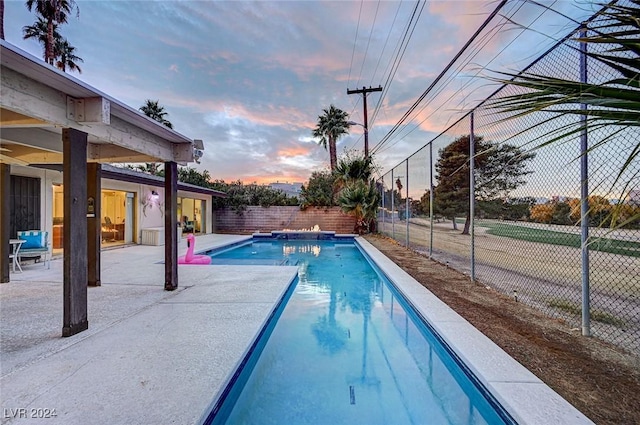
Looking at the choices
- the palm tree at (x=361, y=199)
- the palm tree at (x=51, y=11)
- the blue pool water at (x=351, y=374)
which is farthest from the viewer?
the palm tree at (x=361, y=199)

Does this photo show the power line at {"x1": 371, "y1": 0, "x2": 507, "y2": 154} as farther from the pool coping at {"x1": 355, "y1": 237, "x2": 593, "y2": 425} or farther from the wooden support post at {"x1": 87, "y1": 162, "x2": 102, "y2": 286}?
the wooden support post at {"x1": 87, "y1": 162, "x2": 102, "y2": 286}

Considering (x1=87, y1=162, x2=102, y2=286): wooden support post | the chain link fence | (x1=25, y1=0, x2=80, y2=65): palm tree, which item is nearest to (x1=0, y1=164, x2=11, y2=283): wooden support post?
(x1=87, y1=162, x2=102, y2=286): wooden support post

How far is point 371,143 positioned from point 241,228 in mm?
8808

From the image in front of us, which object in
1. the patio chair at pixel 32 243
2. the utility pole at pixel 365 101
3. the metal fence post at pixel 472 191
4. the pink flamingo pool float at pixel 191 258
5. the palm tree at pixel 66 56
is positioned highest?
the palm tree at pixel 66 56

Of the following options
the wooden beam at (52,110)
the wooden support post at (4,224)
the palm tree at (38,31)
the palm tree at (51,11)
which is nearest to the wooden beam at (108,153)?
the wooden beam at (52,110)

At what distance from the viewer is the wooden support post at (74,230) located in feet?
10.3

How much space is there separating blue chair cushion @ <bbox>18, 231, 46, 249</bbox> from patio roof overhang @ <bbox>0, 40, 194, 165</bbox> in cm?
221

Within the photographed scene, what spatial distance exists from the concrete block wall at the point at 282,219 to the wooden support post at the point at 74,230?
47.1 feet

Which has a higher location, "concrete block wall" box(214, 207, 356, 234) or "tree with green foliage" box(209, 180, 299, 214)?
"tree with green foliage" box(209, 180, 299, 214)

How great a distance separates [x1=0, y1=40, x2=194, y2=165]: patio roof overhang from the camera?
8.27 feet

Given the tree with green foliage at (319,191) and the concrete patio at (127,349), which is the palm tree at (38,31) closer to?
the tree with green foliage at (319,191)

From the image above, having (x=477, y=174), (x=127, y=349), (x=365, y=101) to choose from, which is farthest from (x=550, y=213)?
(x=365, y=101)

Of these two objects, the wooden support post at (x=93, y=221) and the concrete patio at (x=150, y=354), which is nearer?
the concrete patio at (x=150, y=354)

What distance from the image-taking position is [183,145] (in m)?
5.05
